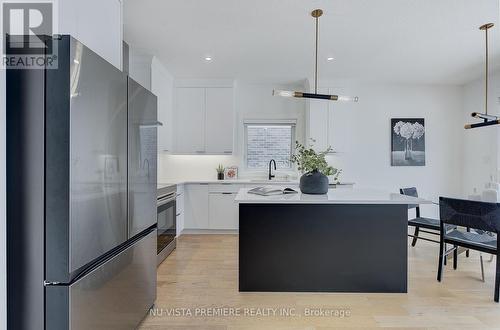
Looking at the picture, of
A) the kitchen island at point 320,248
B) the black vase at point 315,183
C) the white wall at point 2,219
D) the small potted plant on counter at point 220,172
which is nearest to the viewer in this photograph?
the white wall at point 2,219

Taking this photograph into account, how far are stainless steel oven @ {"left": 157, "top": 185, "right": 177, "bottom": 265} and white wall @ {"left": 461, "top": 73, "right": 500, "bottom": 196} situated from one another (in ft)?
16.2

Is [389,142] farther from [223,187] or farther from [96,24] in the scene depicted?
[96,24]

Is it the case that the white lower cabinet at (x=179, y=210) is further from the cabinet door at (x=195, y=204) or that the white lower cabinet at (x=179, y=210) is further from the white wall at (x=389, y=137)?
the white wall at (x=389, y=137)

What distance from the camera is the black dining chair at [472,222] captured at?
238 centimetres

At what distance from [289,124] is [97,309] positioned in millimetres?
4347

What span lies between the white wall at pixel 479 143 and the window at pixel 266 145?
3.11 meters

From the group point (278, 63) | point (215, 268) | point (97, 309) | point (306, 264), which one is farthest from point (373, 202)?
point (278, 63)

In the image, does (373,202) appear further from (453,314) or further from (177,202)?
(177,202)

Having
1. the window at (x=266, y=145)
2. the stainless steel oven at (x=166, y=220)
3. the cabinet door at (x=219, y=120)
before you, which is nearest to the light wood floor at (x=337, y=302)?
the stainless steel oven at (x=166, y=220)

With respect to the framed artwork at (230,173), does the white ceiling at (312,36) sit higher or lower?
higher

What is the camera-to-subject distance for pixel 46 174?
4.09 ft

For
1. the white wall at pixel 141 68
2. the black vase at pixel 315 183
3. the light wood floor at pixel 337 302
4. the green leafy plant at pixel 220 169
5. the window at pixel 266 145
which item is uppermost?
the white wall at pixel 141 68

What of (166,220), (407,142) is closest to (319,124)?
(407,142)

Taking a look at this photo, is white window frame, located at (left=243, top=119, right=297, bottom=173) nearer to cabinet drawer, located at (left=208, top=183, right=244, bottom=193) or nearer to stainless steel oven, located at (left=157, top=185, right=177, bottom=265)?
cabinet drawer, located at (left=208, top=183, right=244, bottom=193)
